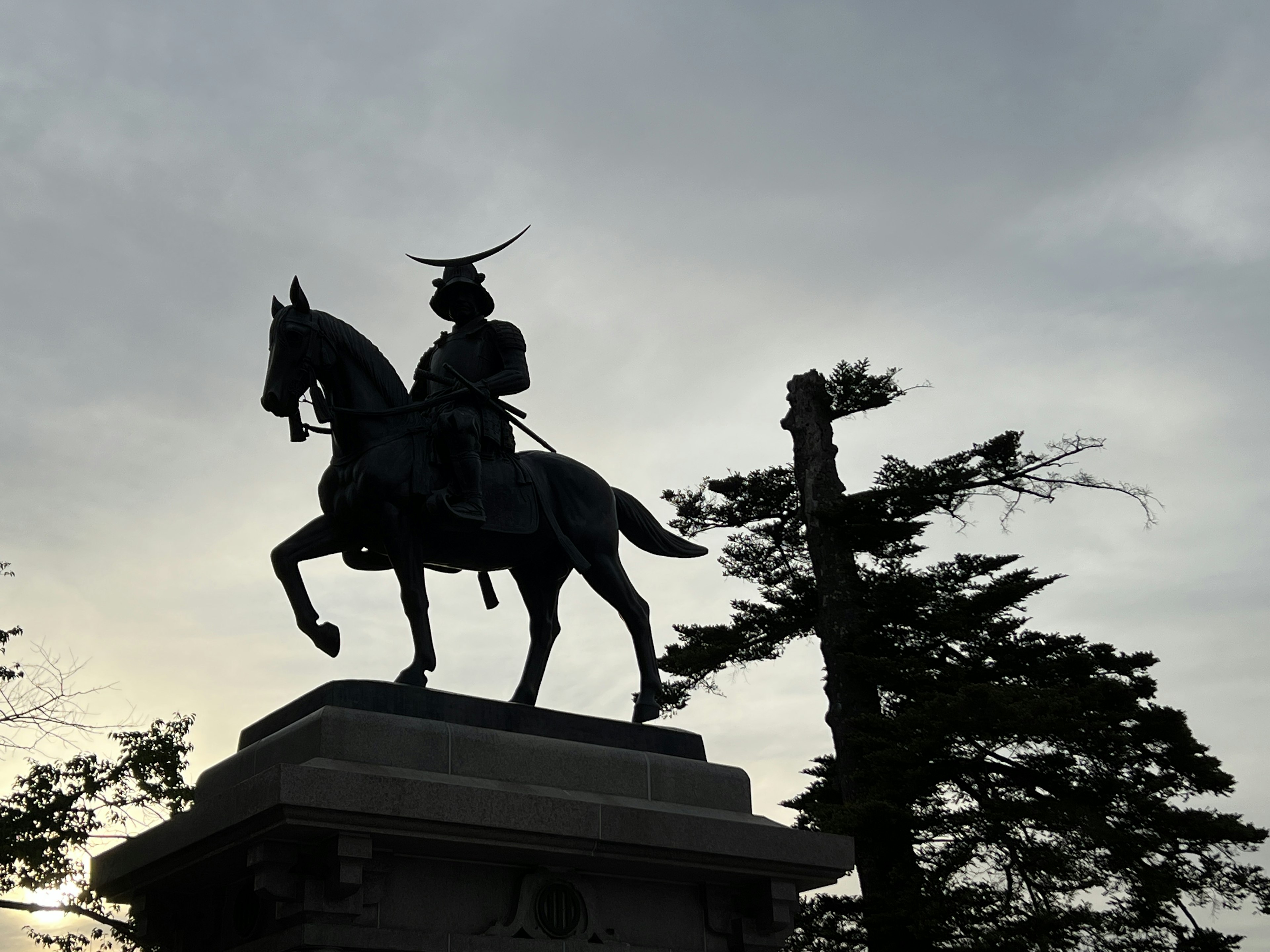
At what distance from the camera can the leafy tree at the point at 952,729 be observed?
1756cm

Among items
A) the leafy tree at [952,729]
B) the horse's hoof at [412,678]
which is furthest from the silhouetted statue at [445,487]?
the leafy tree at [952,729]

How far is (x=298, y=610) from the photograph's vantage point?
24.8ft

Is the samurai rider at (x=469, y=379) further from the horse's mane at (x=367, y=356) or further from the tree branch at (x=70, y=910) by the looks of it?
the tree branch at (x=70, y=910)

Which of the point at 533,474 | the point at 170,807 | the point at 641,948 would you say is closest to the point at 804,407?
the point at 170,807

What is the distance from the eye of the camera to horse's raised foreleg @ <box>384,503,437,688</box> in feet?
25.0

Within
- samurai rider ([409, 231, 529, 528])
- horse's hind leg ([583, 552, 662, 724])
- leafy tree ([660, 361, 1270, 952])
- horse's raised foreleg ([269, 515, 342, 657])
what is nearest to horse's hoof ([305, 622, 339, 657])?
horse's raised foreleg ([269, 515, 342, 657])

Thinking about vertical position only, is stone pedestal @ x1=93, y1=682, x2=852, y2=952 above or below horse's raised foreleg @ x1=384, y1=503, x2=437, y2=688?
below

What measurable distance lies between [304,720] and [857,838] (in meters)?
13.5

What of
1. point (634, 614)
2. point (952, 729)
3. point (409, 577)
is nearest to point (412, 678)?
point (409, 577)

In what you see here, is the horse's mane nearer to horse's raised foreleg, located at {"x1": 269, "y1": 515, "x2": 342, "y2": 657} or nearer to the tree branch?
horse's raised foreleg, located at {"x1": 269, "y1": 515, "x2": 342, "y2": 657}

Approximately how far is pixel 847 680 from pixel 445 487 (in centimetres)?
1414

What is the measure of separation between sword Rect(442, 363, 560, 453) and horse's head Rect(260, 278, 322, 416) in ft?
2.84

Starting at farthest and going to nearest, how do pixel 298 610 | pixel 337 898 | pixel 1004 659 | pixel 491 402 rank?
1. pixel 1004 659
2. pixel 491 402
3. pixel 298 610
4. pixel 337 898

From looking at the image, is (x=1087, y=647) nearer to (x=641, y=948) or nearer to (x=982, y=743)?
(x=982, y=743)
